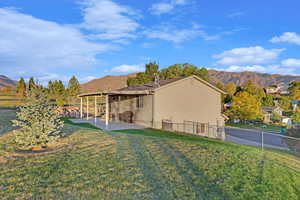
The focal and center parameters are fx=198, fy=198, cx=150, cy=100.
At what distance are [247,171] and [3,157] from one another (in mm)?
6849

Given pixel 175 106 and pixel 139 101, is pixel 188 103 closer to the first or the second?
pixel 175 106

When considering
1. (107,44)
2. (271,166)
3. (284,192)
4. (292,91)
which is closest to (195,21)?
(107,44)

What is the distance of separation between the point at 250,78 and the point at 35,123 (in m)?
183

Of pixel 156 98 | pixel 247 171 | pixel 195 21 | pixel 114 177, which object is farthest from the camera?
pixel 195 21

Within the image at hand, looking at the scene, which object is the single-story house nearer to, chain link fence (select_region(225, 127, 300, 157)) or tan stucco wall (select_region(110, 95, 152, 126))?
tan stucco wall (select_region(110, 95, 152, 126))

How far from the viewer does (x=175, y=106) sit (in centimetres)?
1620

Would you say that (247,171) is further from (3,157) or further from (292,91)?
(292,91)

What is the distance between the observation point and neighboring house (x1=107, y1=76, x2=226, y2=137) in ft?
50.2

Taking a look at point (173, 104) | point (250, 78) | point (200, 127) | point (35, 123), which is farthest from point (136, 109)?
point (250, 78)

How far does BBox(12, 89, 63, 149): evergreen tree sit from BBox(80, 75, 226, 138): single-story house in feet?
23.0

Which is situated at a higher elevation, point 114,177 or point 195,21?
point 195,21

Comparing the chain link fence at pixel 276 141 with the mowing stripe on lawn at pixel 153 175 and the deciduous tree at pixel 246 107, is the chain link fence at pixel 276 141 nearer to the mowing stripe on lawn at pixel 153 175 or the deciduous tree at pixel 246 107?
the mowing stripe on lawn at pixel 153 175

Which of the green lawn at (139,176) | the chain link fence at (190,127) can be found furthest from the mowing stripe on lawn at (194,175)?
the chain link fence at (190,127)

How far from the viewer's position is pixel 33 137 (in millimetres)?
6770
